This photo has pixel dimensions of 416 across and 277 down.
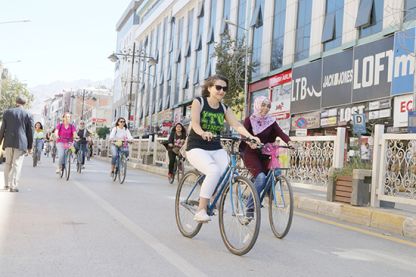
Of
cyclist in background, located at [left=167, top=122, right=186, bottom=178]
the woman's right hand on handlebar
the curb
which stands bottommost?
the curb

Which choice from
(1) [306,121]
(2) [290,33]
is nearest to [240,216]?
(1) [306,121]

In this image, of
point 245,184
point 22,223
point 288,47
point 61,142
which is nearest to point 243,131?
point 245,184

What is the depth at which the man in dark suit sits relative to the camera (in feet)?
32.2

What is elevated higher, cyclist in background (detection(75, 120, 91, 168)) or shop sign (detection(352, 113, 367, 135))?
shop sign (detection(352, 113, 367, 135))

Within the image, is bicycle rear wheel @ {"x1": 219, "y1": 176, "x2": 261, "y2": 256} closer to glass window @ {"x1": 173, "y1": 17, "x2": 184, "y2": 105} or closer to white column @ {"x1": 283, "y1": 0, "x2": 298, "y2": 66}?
white column @ {"x1": 283, "y1": 0, "x2": 298, "y2": 66}

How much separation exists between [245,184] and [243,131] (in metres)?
0.79

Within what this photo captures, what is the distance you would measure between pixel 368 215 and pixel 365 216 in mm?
79

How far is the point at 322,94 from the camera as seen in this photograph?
26000mm

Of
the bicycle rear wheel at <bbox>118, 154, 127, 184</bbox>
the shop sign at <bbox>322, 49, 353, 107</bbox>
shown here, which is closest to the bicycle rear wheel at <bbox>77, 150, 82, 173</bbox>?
the bicycle rear wheel at <bbox>118, 154, 127, 184</bbox>

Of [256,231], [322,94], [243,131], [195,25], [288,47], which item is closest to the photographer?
[256,231]

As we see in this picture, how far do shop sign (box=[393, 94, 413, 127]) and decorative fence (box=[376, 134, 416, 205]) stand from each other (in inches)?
469

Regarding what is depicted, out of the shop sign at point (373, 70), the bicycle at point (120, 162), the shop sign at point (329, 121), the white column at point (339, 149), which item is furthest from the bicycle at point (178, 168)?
the shop sign at point (329, 121)

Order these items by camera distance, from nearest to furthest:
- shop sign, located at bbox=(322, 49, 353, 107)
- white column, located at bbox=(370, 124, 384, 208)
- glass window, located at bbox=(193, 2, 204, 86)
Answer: white column, located at bbox=(370, 124, 384, 208)
shop sign, located at bbox=(322, 49, 353, 107)
glass window, located at bbox=(193, 2, 204, 86)

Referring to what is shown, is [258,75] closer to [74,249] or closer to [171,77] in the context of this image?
[171,77]
